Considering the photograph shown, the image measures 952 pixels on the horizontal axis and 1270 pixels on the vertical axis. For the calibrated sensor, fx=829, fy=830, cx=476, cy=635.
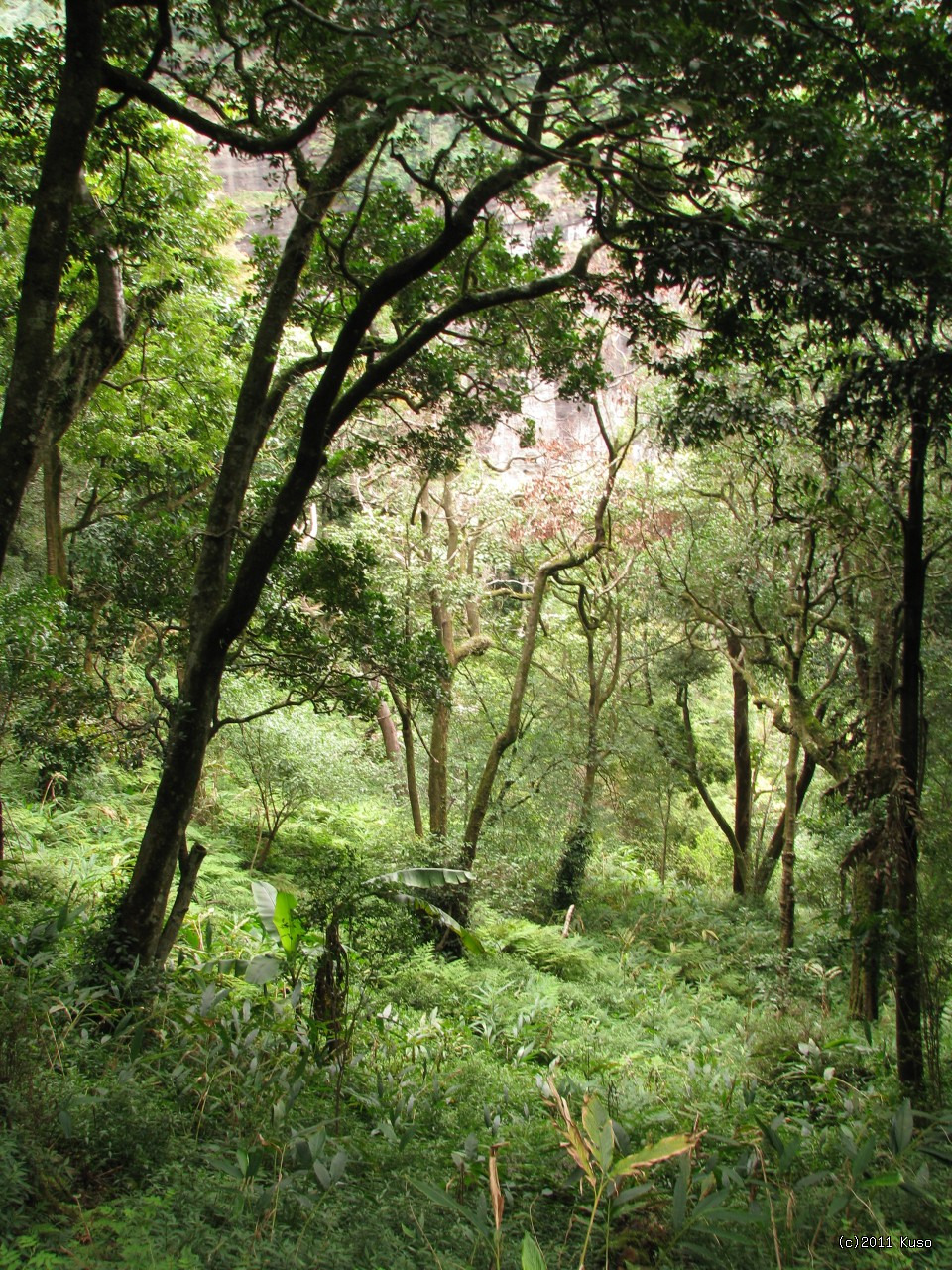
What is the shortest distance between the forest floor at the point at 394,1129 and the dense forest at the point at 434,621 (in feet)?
0.10

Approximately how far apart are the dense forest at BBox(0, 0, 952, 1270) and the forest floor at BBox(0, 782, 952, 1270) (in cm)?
3

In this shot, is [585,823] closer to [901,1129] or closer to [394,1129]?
[394,1129]

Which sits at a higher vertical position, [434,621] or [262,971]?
[434,621]

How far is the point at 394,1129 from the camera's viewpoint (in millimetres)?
3771

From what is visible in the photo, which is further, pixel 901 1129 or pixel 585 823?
pixel 585 823

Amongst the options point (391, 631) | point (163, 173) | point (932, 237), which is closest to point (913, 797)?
point (932, 237)

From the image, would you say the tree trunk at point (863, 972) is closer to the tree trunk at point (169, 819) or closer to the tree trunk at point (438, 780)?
the tree trunk at point (169, 819)

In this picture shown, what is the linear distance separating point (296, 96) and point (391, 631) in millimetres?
3851

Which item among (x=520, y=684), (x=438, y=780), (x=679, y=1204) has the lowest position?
(x=679, y=1204)

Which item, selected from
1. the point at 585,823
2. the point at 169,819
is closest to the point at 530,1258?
the point at 169,819

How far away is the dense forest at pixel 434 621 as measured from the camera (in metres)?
3.20

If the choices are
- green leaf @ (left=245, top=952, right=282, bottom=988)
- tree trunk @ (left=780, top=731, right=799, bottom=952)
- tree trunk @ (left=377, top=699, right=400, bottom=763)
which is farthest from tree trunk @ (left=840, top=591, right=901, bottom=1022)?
tree trunk @ (left=377, top=699, right=400, bottom=763)

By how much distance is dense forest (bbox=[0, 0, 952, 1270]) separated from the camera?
126 inches

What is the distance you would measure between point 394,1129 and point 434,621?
30.6ft
